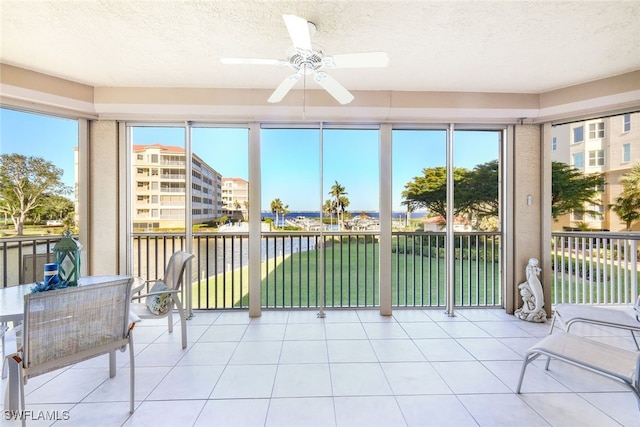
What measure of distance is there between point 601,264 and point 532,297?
4.63ft

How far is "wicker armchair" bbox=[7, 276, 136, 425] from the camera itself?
1.40 meters

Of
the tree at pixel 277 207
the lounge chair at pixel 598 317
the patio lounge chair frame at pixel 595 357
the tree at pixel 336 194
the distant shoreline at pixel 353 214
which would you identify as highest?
the tree at pixel 336 194

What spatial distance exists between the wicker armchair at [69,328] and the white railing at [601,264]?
15.7 ft

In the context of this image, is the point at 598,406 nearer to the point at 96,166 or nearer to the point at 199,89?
the point at 199,89

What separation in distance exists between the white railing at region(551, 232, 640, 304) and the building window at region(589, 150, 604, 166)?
104cm

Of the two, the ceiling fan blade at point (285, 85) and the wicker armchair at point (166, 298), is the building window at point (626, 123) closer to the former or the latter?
the ceiling fan blade at point (285, 85)

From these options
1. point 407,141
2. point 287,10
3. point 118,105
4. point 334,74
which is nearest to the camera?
point 287,10

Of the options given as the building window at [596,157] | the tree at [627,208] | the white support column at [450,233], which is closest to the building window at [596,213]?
the tree at [627,208]

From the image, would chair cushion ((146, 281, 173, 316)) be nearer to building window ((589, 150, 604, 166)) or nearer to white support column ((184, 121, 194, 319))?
white support column ((184, 121, 194, 319))

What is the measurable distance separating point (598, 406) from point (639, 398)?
42cm

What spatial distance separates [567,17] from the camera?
197 centimetres

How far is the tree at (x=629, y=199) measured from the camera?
3479mm

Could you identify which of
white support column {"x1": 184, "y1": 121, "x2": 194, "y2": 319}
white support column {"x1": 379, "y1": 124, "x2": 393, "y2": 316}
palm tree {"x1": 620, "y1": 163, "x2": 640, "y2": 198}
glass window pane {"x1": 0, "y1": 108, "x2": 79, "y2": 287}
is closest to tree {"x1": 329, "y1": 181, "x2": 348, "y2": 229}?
white support column {"x1": 379, "y1": 124, "x2": 393, "y2": 316}

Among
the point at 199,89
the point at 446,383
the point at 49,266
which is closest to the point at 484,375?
the point at 446,383
